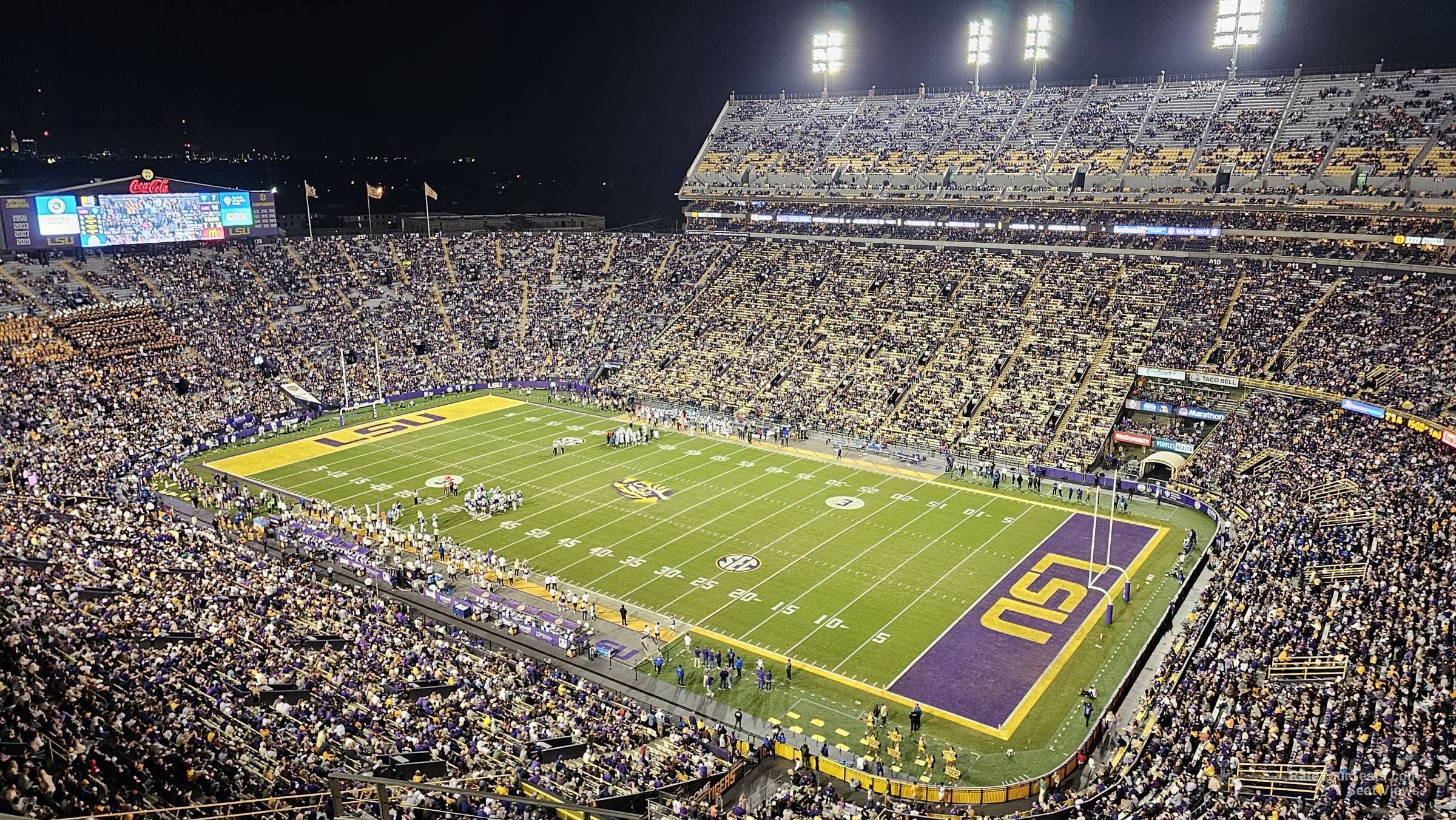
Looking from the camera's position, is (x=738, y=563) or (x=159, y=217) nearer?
(x=738, y=563)

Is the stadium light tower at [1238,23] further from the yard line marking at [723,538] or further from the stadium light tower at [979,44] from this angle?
the yard line marking at [723,538]

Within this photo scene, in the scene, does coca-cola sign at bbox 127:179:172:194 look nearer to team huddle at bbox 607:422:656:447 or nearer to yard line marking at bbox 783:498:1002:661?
team huddle at bbox 607:422:656:447

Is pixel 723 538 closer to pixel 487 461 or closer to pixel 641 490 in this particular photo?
pixel 641 490

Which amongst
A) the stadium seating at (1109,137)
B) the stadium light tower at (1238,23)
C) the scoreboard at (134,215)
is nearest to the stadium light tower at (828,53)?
the stadium seating at (1109,137)

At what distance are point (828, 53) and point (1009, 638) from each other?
2427 inches

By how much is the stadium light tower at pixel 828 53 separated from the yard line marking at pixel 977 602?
171ft

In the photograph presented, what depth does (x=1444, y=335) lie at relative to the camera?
1464 inches

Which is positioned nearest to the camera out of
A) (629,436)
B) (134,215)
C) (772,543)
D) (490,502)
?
(772,543)

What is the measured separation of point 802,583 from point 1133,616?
31.0 feet

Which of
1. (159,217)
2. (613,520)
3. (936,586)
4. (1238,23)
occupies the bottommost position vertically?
(936,586)

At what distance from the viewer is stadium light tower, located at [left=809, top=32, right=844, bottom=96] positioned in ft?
244

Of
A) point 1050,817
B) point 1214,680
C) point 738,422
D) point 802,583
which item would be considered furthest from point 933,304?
point 1050,817

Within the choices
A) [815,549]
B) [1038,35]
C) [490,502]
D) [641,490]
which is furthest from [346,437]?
[1038,35]

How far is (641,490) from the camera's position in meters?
37.0
